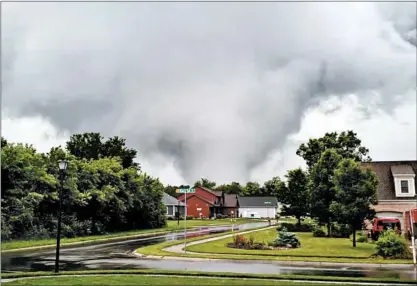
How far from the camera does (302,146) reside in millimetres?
50906

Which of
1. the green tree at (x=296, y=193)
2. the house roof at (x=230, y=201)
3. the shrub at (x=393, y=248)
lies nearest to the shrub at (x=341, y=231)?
the green tree at (x=296, y=193)

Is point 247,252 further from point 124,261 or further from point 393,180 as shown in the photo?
point 393,180

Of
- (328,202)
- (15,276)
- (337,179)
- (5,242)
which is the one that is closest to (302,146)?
(328,202)

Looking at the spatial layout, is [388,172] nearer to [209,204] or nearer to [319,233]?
[319,233]

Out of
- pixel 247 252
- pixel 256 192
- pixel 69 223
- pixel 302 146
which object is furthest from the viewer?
pixel 256 192

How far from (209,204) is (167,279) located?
83.5 metres

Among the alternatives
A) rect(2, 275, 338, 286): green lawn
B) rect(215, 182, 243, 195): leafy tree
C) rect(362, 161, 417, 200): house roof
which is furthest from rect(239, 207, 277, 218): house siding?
rect(2, 275, 338, 286): green lawn

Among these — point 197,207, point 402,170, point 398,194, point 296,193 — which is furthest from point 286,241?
point 197,207

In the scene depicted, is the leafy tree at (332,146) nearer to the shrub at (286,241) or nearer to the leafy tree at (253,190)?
the shrub at (286,241)

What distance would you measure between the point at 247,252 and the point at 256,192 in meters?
105

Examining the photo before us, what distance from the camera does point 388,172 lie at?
38875 mm

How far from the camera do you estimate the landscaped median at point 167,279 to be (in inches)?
464

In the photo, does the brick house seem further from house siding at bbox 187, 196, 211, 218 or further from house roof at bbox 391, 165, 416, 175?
house siding at bbox 187, 196, 211, 218

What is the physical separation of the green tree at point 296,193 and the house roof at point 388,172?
7311 millimetres
